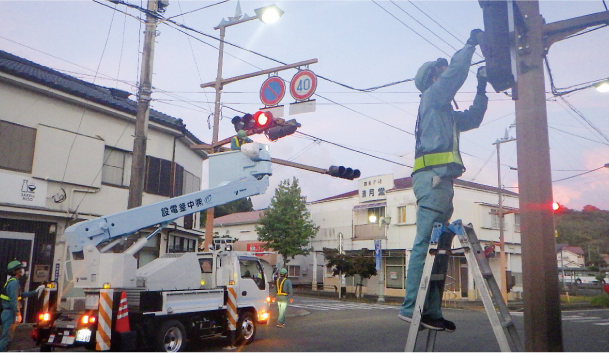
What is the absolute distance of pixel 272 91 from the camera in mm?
15898

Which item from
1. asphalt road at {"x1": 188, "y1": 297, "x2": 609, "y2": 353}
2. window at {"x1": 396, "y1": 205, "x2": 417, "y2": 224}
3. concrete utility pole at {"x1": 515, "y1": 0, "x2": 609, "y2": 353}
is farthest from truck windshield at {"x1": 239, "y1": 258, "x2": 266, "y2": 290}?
window at {"x1": 396, "y1": 205, "x2": 417, "y2": 224}

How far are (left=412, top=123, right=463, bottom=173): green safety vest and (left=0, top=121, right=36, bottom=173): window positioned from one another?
1457 centimetres

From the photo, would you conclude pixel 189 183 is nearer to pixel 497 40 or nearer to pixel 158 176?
pixel 158 176

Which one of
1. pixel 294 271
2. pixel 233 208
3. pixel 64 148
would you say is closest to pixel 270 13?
pixel 64 148

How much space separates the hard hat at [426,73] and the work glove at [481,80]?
0.39m

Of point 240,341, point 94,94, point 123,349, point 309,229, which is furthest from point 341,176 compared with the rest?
point 309,229

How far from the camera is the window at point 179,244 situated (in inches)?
906

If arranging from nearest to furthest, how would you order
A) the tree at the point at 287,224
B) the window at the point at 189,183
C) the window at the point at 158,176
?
the window at the point at 158,176 → the window at the point at 189,183 → the tree at the point at 287,224

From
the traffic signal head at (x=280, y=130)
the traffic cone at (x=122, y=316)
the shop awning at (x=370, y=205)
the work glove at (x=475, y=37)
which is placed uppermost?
the shop awning at (x=370, y=205)

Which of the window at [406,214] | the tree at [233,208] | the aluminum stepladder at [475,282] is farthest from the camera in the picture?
the tree at [233,208]

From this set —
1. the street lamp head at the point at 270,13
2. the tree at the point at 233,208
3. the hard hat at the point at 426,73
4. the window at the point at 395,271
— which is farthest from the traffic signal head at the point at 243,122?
the tree at the point at 233,208

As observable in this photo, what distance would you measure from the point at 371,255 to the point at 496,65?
35.4 meters

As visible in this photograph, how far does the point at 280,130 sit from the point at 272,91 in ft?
11.5

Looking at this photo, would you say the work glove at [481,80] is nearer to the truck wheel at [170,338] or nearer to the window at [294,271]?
the truck wheel at [170,338]
